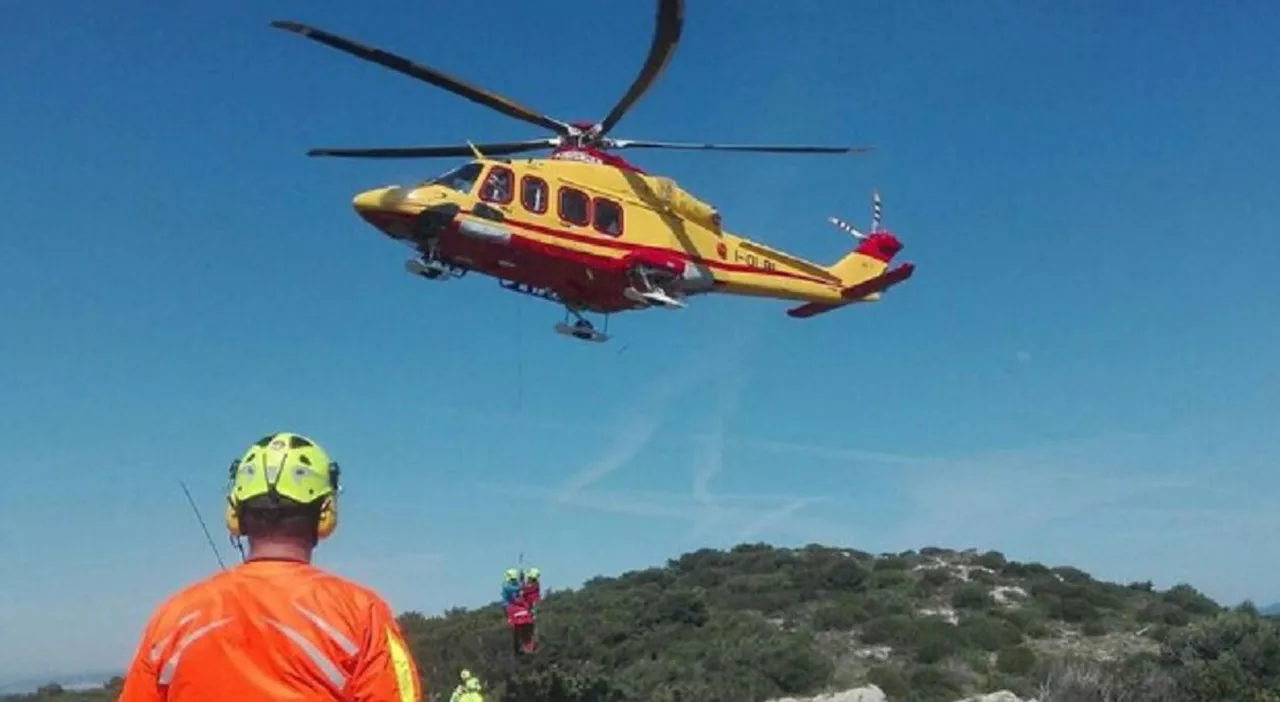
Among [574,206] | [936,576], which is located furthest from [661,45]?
[936,576]

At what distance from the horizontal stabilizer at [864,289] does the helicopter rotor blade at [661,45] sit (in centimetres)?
591

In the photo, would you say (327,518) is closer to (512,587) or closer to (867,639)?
(512,587)

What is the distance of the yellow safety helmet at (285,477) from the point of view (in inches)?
114

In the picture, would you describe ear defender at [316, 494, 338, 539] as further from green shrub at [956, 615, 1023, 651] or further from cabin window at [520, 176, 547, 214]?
green shrub at [956, 615, 1023, 651]

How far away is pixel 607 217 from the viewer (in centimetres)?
1873

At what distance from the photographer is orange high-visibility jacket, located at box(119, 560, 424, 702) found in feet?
8.98

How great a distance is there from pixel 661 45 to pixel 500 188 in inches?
120

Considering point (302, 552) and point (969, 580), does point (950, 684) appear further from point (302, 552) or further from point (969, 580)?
point (302, 552)

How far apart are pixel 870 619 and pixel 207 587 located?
3580 centimetres

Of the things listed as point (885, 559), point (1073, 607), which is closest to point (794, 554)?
point (885, 559)

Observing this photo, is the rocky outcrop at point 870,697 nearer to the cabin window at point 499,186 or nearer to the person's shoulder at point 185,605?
the cabin window at point 499,186

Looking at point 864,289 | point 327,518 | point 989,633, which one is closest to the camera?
point 327,518

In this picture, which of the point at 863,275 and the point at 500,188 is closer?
the point at 500,188

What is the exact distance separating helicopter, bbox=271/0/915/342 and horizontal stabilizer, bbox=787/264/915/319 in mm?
1459
